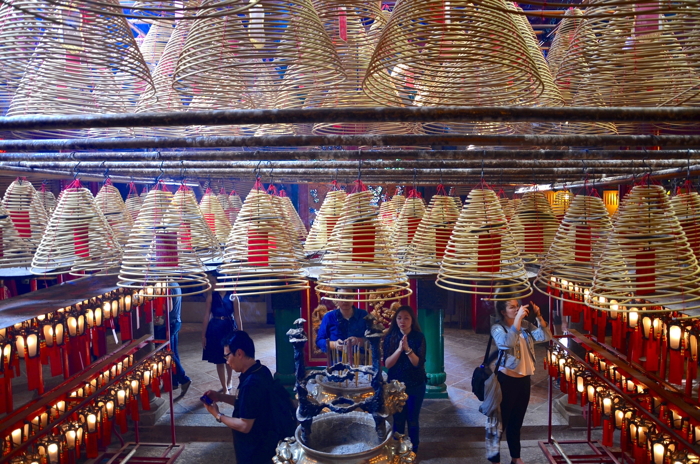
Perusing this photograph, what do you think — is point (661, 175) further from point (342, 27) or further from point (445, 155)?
point (342, 27)

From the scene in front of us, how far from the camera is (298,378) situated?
142 inches

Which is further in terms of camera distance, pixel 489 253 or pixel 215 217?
pixel 215 217

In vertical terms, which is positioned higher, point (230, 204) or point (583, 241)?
point (230, 204)

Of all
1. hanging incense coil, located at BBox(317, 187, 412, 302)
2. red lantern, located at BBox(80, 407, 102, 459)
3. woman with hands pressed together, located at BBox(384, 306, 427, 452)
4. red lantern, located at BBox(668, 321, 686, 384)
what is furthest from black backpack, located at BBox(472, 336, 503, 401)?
red lantern, located at BBox(80, 407, 102, 459)

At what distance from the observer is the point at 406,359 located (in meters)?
4.81

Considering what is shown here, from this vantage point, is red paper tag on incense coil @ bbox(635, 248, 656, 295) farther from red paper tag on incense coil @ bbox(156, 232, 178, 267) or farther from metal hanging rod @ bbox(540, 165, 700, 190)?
red paper tag on incense coil @ bbox(156, 232, 178, 267)

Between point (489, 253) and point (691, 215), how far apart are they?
1.13 m

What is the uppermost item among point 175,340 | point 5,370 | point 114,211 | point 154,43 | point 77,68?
point 154,43

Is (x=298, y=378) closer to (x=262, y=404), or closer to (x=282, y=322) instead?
(x=262, y=404)

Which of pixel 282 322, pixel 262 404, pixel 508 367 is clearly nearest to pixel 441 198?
pixel 262 404

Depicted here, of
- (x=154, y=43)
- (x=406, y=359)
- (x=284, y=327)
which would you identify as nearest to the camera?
(x=154, y=43)

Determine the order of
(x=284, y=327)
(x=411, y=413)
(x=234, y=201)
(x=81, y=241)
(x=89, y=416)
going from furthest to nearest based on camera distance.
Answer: (x=284, y=327) < (x=234, y=201) < (x=411, y=413) < (x=89, y=416) < (x=81, y=241)

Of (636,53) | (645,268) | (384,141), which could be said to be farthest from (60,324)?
(636,53)

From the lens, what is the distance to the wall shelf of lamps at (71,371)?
3.73m
